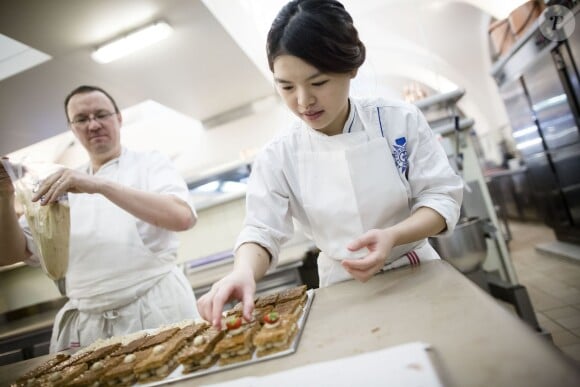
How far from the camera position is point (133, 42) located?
3363 mm

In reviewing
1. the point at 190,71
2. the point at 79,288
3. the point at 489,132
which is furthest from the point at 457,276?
the point at 489,132

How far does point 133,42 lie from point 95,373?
3188 mm

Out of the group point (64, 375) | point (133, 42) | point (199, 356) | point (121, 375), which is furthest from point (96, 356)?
point (133, 42)

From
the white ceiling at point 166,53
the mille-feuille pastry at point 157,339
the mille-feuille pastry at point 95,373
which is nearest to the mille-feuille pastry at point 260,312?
the mille-feuille pastry at point 157,339

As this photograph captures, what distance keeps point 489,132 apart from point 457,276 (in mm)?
10741

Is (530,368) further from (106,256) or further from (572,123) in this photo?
(572,123)

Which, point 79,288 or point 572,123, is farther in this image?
point 572,123

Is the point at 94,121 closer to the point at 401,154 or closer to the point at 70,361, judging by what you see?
the point at 70,361

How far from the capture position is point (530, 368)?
50 cm

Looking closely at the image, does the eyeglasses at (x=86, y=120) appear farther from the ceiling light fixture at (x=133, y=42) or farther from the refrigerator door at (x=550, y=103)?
the refrigerator door at (x=550, y=103)

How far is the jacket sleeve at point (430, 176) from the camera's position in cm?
111

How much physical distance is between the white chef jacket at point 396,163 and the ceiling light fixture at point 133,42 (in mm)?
2571

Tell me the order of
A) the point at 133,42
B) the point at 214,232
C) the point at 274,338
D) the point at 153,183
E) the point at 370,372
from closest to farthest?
the point at 370,372 → the point at 274,338 → the point at 153,183 → the point at 133,42 → the point at 214,232

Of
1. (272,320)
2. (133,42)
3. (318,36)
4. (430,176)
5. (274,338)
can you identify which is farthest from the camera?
(133,42)
